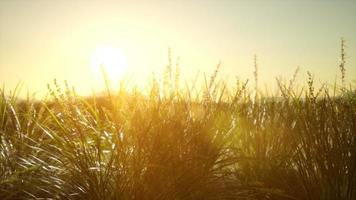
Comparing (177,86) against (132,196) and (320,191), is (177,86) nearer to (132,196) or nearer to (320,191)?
(132,196)

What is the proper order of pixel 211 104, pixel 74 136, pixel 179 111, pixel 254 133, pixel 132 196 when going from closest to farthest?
pixel 132 196 < pixel 74 136 < pixel 179 111 < pixel 211 104 < pixel 254 133

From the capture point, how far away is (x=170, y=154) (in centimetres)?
277

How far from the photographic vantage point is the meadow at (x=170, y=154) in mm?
2660

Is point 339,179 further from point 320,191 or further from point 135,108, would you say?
point 135,108

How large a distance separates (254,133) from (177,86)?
0.87m

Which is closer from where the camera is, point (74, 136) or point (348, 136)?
point (74, 136)

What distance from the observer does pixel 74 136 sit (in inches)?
111

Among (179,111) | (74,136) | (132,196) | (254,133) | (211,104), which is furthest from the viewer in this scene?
(254,133)

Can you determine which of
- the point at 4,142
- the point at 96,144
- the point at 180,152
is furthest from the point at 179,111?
the point at 4,142

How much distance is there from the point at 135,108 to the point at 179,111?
33 cm

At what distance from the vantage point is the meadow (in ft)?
8.73

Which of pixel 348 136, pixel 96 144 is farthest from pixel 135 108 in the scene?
pixel 348 136

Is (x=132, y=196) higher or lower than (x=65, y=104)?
lower

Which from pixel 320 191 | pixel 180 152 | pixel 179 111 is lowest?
pixel 320 191
